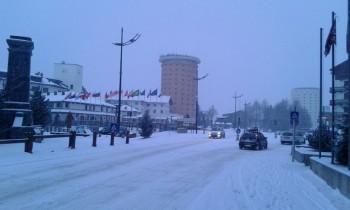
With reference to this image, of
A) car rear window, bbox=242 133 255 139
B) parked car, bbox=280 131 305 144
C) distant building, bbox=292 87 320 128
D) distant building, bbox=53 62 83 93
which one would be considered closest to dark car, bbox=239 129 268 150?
car rear window, bbox=242 133 255 139

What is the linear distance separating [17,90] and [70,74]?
10491 centimetres

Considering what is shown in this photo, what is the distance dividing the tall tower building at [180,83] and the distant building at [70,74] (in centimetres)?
5291

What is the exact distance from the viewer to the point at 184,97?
6909 inches

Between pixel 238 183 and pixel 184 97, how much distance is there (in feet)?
533

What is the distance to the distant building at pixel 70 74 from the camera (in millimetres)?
129500

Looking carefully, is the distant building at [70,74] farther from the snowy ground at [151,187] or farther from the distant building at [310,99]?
the snowy ground at [151,187]

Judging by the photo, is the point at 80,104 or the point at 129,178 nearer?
the point at 129,178

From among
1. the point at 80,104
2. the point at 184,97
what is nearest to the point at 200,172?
the point at 80,104

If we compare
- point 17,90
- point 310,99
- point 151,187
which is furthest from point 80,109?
point 310,99

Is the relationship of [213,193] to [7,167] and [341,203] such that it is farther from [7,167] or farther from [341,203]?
[7,167]

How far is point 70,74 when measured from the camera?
427ft

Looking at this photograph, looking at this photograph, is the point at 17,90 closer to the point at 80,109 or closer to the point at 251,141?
the point at 251,141

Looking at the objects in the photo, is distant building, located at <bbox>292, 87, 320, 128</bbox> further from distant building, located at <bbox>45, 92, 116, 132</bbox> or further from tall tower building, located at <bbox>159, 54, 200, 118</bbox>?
distant building, located at <bbox>45, 92, 116, 132</bbox>

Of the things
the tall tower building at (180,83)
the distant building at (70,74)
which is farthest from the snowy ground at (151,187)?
the tall tower building at (180,83)
